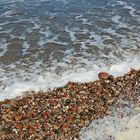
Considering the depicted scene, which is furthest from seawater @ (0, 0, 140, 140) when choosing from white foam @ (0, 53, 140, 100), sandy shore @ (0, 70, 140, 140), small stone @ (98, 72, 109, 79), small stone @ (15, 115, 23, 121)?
small stone @ (15, 115, 23, 121)

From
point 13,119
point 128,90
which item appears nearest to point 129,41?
point 128,90

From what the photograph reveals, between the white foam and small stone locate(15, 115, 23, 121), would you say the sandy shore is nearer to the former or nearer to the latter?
small stone locate(15, 115, 23, 121)

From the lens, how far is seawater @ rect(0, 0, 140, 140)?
878 centimetres

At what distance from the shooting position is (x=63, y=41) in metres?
11.2

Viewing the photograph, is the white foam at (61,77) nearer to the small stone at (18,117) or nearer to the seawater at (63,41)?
the seawater at (63,41)

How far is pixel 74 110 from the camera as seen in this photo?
7.21 m

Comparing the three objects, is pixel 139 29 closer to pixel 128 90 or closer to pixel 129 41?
pixel 129 41

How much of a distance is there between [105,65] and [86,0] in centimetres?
703

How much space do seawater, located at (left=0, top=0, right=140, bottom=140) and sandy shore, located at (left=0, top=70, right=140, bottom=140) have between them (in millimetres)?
387

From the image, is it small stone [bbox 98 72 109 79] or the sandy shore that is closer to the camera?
the sandy shore

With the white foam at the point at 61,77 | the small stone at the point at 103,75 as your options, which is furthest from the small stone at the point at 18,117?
the small stone at the point at 103,75

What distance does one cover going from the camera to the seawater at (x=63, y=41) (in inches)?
A: 346

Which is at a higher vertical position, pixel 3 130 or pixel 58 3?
pixel 3 130

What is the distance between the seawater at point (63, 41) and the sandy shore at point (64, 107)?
1.27 ft
